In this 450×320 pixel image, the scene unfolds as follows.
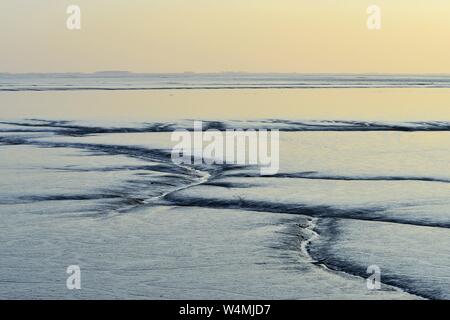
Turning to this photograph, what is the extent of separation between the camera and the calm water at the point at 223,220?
17.7 feet

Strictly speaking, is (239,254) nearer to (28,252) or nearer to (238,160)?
(28,252)

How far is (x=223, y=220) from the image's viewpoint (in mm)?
7336

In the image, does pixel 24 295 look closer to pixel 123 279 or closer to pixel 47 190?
pixel 123 279

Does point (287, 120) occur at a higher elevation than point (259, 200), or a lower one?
higher

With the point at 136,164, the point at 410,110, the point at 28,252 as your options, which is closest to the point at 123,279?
the point at 28,252

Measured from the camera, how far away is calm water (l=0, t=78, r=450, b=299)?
5.40 m

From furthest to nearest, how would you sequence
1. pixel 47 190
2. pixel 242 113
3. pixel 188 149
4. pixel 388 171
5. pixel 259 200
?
pixel 242 113 → pixel 188 149 → pixel 388 171 → pixel 47 190 → pixel 259 200

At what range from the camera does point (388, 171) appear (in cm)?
1050

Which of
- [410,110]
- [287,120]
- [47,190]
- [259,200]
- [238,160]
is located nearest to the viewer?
[259,200]

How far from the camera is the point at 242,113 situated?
20.7m

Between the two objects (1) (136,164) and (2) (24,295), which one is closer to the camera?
(2) (24,295)

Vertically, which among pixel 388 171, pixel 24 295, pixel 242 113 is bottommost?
pixel 24 295

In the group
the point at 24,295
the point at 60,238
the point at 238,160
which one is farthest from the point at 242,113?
the point at 24,295

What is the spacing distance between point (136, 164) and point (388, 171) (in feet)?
10.3
